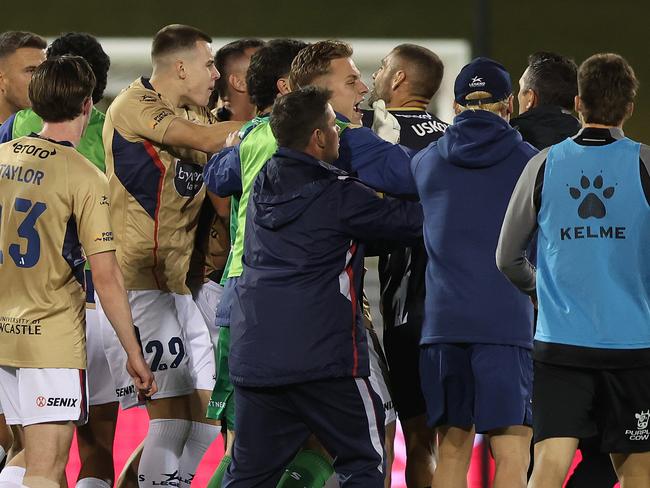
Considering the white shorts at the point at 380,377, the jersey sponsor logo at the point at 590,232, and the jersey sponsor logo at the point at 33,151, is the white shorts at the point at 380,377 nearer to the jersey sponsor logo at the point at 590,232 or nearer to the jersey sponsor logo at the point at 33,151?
the jersey sponsor logo at the point at 590,232

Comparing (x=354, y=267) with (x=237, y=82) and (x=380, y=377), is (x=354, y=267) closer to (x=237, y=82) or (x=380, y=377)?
(x=380, y=377)

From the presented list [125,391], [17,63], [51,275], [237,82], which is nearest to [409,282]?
[125,391]

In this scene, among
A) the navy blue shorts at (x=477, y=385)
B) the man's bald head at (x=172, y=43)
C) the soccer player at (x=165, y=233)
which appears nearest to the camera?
the navy blue shorts at (x=477, y=385)

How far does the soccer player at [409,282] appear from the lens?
454 centimetres

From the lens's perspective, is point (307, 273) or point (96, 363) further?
point (96, 363)

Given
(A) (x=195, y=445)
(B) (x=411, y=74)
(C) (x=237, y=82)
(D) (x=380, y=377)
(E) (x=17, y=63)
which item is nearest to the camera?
(D) (x=380, y=377)

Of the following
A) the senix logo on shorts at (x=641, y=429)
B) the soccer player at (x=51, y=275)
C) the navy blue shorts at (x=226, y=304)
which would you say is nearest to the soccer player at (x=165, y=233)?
the navy blue shorts at (x=226, y=304)

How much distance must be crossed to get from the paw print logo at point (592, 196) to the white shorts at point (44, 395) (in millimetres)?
1744

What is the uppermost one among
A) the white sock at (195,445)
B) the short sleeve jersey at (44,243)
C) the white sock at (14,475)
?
the short sleeve jersey at (44,243)

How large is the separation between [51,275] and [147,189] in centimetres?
94

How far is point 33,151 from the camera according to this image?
3973mm

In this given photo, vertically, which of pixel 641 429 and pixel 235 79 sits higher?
pixel 235 79

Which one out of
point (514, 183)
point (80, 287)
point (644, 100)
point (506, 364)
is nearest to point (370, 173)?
point (514, 183)

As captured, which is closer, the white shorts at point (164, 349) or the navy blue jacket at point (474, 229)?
the navy blue jacket at point (474, 229)
